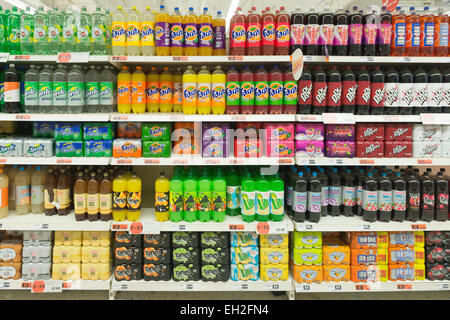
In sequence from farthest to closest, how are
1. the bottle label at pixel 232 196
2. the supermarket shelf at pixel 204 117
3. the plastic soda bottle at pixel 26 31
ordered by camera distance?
the bottle label at pixel 232 196 → the plastic soda bottle at pixel 26 31 → the supermarket shelf at pixel 204 117

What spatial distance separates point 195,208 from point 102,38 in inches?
66.1

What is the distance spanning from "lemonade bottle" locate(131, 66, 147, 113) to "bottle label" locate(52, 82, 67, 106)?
1.86 feet

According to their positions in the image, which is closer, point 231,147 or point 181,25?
point 181,25

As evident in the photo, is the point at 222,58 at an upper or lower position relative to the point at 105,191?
upper

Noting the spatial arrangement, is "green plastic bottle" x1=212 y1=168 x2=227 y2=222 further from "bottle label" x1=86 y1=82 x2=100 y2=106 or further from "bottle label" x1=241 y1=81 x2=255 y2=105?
"bottle label" x1=86 y1=82 x2=100 y2=106

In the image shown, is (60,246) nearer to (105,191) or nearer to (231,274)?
(105,191)

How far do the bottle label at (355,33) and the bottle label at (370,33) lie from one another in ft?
0.17

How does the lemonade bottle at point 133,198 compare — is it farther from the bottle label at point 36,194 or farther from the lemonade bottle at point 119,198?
the bottle label at point 36,194

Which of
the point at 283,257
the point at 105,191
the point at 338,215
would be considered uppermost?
the point at 105,191

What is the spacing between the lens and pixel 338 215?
2.78 m

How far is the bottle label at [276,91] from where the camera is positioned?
257 cm

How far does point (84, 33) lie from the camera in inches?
101

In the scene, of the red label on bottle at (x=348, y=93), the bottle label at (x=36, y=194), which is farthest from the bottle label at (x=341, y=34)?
the bottle label at (x=36, y=194)

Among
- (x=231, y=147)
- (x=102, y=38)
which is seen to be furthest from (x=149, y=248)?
(x=102, y=38)
